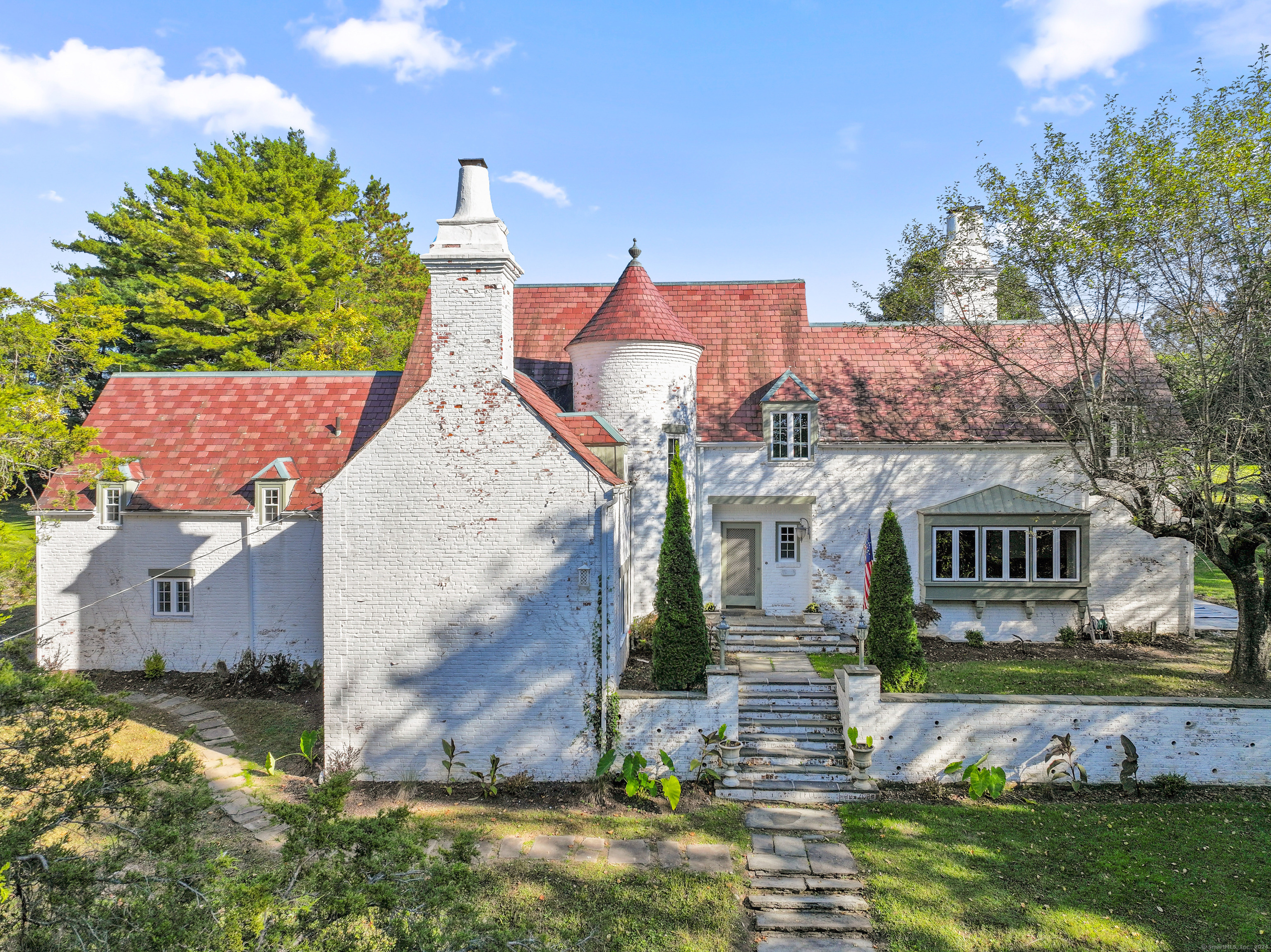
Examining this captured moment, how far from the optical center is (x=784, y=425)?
20859mm

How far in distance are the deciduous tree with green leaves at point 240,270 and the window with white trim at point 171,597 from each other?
14734 mm

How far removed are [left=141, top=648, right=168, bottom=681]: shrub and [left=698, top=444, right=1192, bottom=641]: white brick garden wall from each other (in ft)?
45.4

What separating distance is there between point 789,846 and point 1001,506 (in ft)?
40.7

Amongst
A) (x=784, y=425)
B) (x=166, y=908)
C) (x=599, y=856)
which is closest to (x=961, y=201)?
(x=784, y=425)

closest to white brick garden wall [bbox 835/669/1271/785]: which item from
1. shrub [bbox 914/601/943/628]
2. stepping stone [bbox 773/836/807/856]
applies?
stepping stone [bbox 773/836/807/856]

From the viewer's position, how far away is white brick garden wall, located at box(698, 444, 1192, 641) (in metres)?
20.1

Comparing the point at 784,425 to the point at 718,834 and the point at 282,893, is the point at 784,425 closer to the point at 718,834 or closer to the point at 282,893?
the point at 718,834

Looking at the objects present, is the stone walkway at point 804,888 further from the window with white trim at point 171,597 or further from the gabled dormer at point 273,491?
the window with white trim at point 171,597

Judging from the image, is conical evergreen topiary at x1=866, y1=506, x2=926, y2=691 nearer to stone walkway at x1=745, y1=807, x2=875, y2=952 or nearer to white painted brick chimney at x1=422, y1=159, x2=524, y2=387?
stone walkway at x1=745, y1=807, x2=875, y2=952

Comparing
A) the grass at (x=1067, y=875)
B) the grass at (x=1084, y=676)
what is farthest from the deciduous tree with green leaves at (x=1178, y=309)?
the grass at (x=1067, y=875)

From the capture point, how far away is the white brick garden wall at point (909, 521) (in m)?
20.1

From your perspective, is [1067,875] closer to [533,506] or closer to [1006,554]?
[533,506]

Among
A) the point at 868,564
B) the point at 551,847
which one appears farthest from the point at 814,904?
the point at 868,564

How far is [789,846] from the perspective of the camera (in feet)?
37.3
